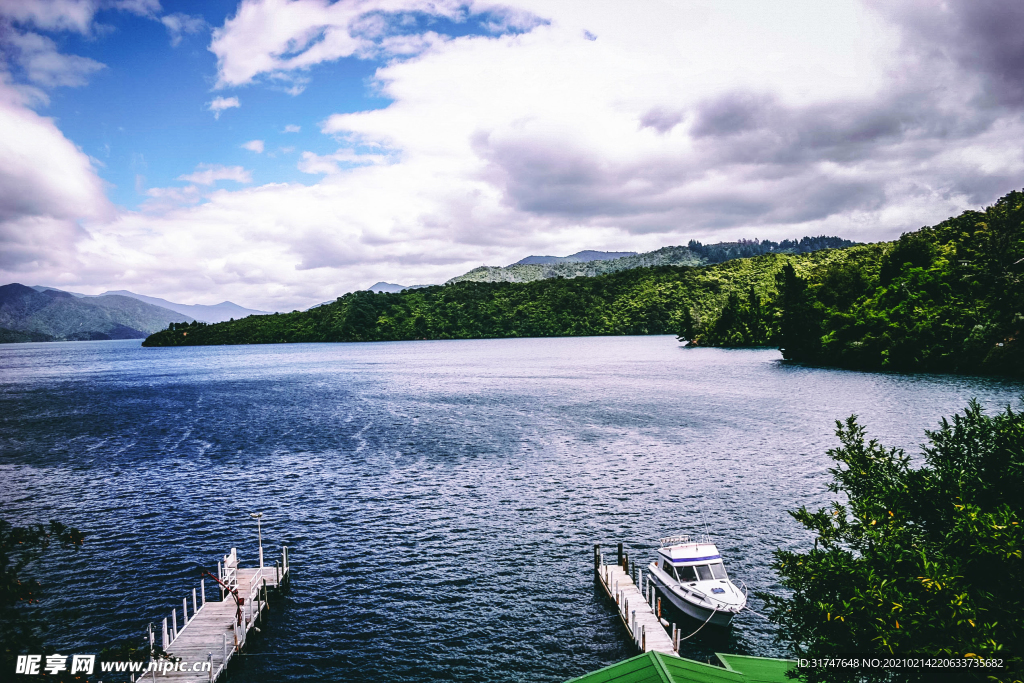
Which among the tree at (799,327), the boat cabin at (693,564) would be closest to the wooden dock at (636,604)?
the boat cabin at (693,564)

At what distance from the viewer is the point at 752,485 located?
176 feet

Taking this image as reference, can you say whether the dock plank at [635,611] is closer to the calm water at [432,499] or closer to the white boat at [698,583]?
the calm water at [432,499]

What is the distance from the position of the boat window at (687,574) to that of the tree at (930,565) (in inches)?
605

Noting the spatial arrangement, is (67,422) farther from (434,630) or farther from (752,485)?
(752,485)

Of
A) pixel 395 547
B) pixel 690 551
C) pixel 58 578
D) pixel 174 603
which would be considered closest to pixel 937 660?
pixel 690 551

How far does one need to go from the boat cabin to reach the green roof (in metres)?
9.10

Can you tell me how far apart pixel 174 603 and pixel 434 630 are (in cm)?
1642

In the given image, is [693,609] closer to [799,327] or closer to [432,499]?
[432,499]

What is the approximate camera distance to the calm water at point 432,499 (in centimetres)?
3119

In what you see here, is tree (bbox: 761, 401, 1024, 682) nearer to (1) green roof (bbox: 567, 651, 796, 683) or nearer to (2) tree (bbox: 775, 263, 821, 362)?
(1) green roof (bbox: 567, 651, 796, 683)

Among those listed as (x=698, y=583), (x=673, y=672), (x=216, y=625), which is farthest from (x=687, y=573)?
(x=216, y=625)

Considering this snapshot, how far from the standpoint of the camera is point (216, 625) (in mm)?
31172

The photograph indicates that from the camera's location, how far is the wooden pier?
26938 millimetres

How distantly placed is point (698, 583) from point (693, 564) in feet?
4.13
